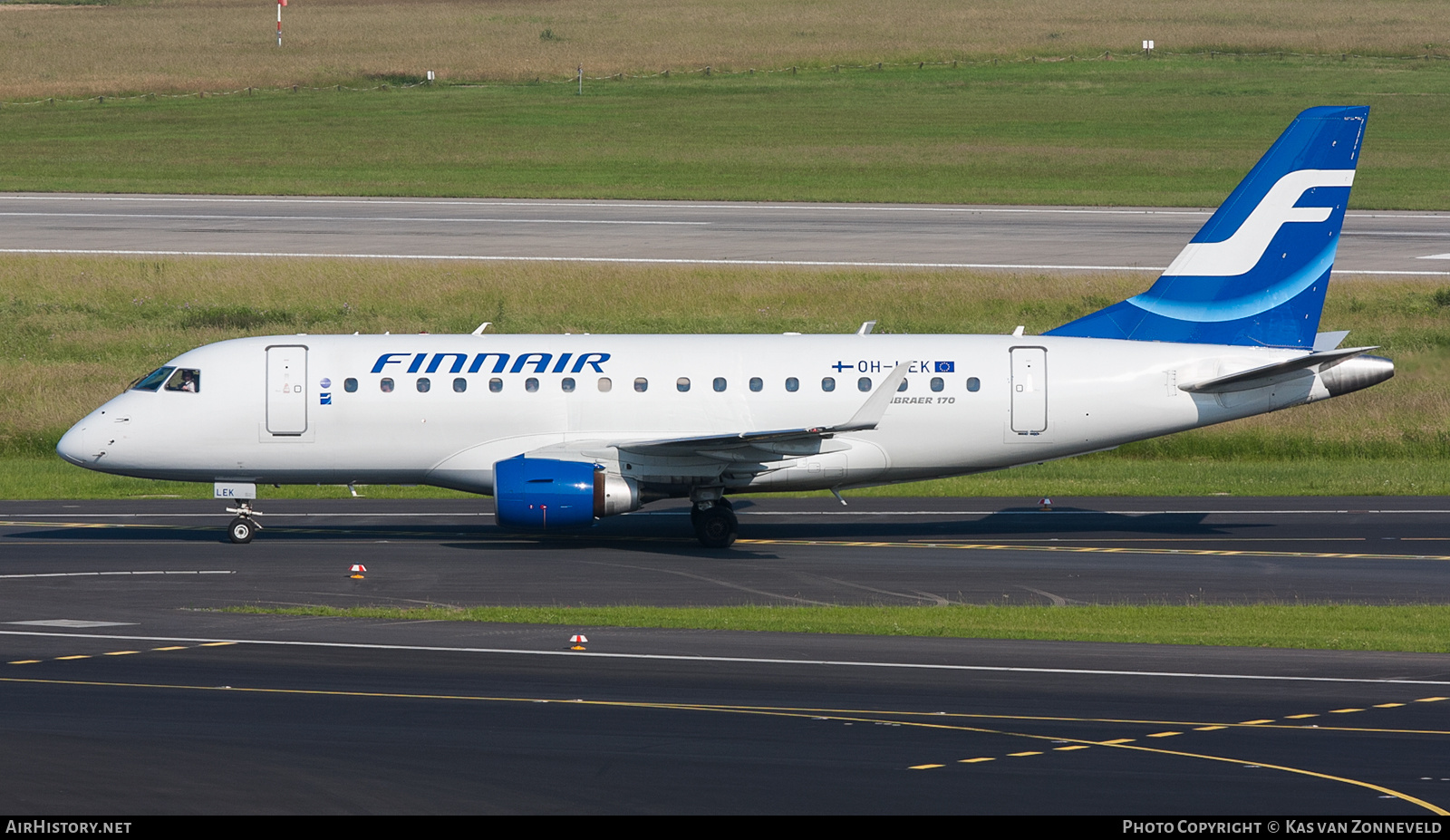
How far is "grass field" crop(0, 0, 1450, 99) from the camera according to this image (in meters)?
115

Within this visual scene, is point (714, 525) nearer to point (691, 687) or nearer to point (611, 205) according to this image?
point (691, 687)

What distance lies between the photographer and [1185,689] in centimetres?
1995

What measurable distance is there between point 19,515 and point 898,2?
11687 cm

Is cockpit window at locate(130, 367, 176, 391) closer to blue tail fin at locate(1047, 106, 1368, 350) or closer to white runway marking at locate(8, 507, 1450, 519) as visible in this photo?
white runway marking at locate(8, 507, 1450, 519)

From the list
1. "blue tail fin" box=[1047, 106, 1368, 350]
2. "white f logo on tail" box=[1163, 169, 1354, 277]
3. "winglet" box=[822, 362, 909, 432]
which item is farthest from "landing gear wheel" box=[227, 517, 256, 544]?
"white f logo on tail" box=[1163, 169, 1354, 277]

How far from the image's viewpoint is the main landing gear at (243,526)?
106 feet

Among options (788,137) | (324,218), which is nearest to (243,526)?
(324,218)

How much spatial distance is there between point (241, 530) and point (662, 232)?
35.9m

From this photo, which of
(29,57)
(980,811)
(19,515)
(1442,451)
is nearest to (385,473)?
(19,515)

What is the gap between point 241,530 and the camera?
3238cm

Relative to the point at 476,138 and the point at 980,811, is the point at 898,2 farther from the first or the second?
the point at 980,811

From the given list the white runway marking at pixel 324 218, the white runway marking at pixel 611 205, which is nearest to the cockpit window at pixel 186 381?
the white runway marking at pixel 324 218

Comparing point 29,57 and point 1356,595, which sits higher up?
point 29,57

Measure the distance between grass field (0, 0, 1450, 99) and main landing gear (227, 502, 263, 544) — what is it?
8254cm
